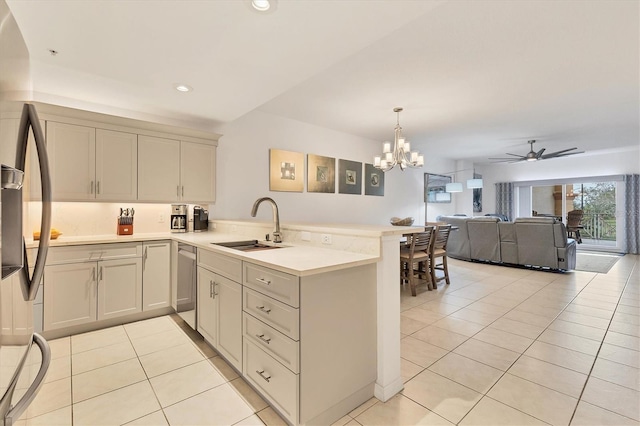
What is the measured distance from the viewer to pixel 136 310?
3043mm

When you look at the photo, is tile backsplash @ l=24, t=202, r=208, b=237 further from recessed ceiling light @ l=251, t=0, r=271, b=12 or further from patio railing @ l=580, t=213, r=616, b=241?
patio railing @ l=580, t=213, r=616, b=241

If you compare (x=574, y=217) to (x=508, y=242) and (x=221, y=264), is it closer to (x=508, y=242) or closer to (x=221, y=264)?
(x=508, y=242)

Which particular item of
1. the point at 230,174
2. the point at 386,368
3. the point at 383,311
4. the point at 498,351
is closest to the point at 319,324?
the point at 383,311

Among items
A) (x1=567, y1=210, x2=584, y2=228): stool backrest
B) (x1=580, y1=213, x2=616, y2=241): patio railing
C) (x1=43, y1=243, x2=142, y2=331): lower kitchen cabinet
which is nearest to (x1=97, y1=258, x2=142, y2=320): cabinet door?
(x1=43, y1=243, x2=142, y2=331): lower kitchen cabinet

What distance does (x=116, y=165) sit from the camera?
314 centimetres

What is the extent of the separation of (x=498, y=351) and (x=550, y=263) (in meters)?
3.84

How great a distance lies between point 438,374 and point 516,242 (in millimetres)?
4599

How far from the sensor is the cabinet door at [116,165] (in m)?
3.05

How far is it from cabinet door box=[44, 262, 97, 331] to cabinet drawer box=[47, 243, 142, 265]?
0.06 m

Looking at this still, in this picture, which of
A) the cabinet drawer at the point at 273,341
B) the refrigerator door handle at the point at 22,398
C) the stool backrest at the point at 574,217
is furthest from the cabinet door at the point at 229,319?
the stool backrest at the point at 574,217

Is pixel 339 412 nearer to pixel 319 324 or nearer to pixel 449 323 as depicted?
pixel 319 324

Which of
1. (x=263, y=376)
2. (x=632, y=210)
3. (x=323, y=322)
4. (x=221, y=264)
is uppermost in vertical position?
(x=632, y=210)

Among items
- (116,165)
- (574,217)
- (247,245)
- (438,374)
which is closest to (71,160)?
(116,165)

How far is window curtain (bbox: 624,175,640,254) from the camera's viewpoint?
24.0 feet
